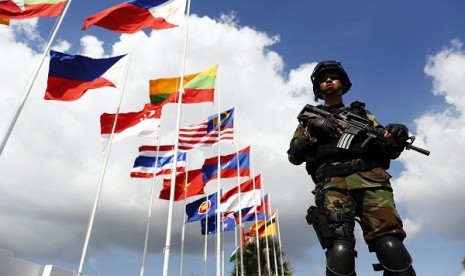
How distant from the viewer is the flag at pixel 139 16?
879 cm

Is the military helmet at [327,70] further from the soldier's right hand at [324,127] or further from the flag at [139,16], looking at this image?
the flag at [139,16]

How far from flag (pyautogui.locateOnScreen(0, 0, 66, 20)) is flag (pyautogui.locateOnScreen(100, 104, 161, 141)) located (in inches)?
185

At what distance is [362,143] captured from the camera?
2.86 m

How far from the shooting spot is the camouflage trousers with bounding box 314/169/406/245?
249cm

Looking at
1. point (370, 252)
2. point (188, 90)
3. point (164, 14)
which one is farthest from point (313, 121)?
point (188, 90)

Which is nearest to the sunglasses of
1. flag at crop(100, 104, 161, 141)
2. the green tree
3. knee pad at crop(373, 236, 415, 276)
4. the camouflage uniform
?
the camouflage uniform

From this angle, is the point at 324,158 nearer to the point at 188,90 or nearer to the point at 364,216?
the point at 364,216

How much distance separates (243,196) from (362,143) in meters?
16.2

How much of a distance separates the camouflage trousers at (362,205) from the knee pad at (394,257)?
7 centimetres

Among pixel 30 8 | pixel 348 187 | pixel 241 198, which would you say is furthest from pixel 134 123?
pixel 348 187

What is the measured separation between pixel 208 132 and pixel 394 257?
13122mm

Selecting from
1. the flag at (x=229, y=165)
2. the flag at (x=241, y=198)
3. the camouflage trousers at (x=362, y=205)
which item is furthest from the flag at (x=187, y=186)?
the camouflage trousers at (x=362, y=205)

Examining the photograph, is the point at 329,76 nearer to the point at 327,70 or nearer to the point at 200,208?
the point at 327,70

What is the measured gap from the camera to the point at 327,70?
10.8 ft
